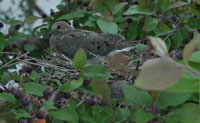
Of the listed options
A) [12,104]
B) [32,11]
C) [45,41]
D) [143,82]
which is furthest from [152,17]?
[32,11]

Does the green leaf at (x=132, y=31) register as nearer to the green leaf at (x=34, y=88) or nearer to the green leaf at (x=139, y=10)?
the green leaf at (x=139, y=10)

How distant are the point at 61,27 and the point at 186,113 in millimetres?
1063

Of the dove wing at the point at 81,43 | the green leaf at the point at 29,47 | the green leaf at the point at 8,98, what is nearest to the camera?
the green leaf at the point at 8,98

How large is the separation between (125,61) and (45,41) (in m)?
0.75

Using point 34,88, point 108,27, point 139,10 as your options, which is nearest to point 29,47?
point 108,27

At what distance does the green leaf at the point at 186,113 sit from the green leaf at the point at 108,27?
1.93ft

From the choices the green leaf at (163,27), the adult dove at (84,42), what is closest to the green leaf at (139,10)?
the green leaf at (163,27)

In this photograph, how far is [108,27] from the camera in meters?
1.12

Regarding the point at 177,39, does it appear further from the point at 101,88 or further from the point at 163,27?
the point at 101,88

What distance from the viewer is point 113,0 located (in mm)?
1227

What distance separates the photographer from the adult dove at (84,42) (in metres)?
1.38

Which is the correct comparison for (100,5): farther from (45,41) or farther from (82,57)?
(82,57)

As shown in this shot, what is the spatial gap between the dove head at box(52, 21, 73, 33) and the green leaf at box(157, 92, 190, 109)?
3.23 feet

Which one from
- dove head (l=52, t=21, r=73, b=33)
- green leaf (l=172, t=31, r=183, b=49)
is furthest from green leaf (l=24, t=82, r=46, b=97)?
dove head (l=52, t=21, r=73, b=33)
